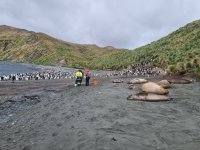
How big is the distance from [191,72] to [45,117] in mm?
37623

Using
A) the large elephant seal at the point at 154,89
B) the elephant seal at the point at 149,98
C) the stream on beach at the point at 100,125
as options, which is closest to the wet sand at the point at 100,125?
the stream on beach at the point at 100,125

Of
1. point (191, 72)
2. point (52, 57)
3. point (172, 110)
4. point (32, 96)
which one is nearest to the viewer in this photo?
point (172, 110)

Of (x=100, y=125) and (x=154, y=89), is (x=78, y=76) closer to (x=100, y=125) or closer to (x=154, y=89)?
(x=154, y=89)

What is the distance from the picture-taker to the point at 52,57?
176 m

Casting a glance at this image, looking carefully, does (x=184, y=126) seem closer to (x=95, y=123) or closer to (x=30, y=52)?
(x=95, y=123)

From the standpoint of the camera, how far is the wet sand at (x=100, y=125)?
1137 cm

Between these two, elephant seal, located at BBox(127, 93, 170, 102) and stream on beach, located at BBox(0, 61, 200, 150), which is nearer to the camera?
stream on beach, located at BBox(0, 61, 200, 150)

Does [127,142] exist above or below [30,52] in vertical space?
below

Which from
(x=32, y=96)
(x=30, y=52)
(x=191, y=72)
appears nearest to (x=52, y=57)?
(x=30, y=52)

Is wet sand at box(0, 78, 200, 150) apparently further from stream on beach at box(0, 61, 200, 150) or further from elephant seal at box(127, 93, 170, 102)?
elephant seal at box(127, 93, 170, 102)

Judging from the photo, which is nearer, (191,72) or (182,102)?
(182,102)

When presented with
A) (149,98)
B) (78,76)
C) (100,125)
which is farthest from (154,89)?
(78,76)

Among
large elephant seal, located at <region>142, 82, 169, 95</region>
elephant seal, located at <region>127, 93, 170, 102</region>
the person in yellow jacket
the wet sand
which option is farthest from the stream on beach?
the person in yellow jacket

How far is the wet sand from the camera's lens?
1137 centimetres
